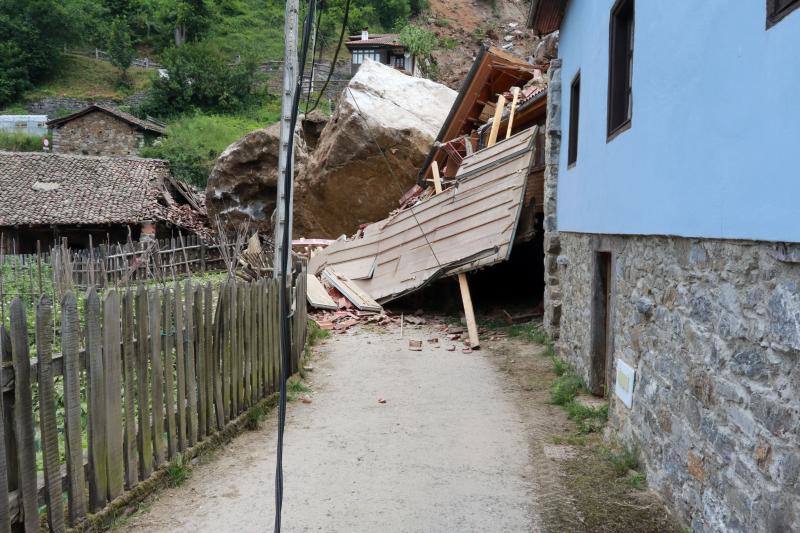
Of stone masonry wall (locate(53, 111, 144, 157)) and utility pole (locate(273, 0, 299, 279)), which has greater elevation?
stone masonry wall (locate(53, 111, 144, 157))

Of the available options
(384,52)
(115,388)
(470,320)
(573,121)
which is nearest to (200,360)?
(115,388)

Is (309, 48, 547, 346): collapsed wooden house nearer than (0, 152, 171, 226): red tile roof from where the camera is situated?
Yes

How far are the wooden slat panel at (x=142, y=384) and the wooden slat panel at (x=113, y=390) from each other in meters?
0.23

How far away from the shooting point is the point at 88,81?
49.2m

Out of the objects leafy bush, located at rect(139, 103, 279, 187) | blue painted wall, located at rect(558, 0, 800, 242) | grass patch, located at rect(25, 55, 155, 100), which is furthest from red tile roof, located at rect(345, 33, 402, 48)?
blue painted wall, located at rect(558, 0, 800, 242)

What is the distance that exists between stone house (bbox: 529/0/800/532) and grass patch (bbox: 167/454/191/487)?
341 centimetres

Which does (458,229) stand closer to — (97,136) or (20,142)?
(97,136)

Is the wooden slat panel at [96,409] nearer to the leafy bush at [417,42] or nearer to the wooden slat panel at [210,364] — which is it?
the wooden slat panel at [210,364]

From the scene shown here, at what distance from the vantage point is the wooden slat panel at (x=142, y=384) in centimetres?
416

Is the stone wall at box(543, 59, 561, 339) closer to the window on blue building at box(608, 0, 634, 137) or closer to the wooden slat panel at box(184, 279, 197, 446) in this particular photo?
the window on blue building at box(608, 0, 634, 137)

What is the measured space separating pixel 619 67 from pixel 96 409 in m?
5.22

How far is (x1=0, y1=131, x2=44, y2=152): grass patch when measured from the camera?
37750 millimetres

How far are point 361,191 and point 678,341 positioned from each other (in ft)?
48.5

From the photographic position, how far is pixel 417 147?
1778 cm
